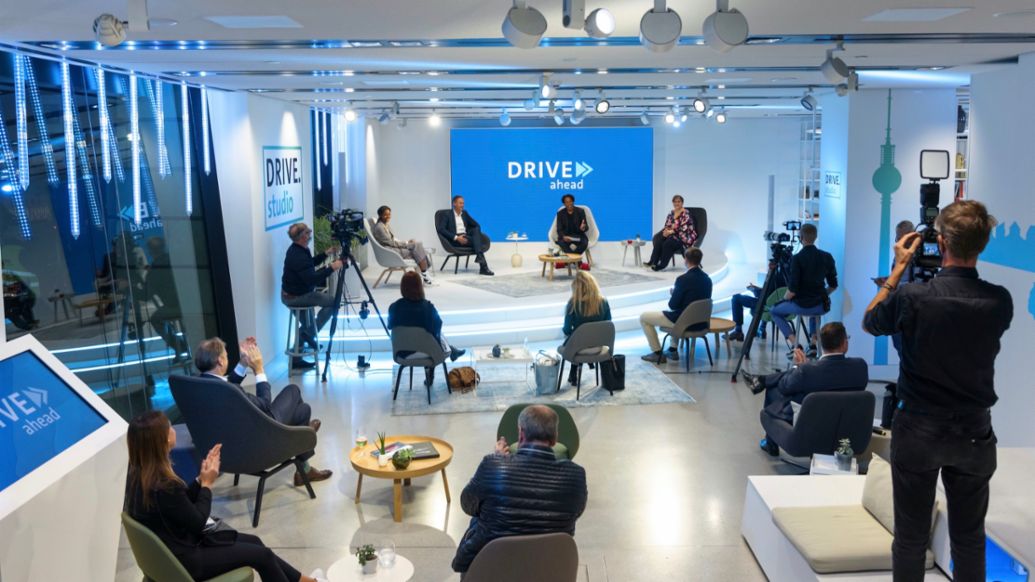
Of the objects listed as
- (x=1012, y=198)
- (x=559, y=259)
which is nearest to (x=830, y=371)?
(x=1012, y=198)

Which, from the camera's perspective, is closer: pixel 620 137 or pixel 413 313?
pixel 413 313

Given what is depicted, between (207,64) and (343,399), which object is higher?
(207,64)

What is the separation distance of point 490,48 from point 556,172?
Result: 35.0 ft

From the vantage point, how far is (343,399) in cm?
872

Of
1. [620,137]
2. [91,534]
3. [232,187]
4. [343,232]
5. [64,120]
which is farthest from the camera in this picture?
[620,137]

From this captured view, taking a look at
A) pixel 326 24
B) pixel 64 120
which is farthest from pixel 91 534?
pixel 64 120

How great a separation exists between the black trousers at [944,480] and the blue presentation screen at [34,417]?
3450mm

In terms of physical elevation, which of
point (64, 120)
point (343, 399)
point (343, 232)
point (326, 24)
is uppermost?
point (326, 24)

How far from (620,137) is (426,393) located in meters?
9.21

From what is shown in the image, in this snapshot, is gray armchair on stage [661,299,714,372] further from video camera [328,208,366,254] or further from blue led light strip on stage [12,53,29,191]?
blue led light strip on stage [12,53,29,191]

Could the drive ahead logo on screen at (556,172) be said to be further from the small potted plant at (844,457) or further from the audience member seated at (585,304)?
the small potted plant at (844,457)

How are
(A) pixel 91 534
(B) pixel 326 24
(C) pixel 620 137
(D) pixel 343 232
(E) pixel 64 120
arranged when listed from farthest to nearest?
(C) pixel 620 137 → (D) pixel 343 232 → (E) pixel 64 120 → (B) pixel 326 24 → (A) pixel 91 534

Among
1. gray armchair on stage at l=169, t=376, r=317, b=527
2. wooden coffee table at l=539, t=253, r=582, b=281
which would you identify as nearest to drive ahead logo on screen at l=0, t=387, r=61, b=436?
gray armchair on stage at l=169, t=376, r=317, b=527

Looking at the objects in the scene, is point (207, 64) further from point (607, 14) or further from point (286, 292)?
point (607, 14)
